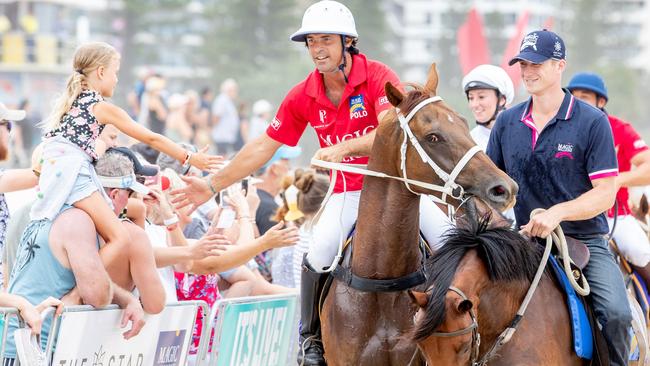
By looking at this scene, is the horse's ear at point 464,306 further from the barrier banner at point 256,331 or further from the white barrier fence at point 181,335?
the barrier banner at point 256,331

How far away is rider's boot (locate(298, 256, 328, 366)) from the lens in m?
7.88

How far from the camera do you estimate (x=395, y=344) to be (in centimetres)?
732

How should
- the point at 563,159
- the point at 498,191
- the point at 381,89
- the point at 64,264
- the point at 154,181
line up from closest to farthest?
the point at 498,191, the point at 64,264, the point at 563,159, the point at 381,89, the point at 154,181

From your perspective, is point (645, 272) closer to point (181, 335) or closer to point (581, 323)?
point (581, 323)

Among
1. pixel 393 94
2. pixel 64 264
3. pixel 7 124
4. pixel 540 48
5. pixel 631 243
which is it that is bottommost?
pixel 631 243

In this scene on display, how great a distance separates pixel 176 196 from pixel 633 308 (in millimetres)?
3255

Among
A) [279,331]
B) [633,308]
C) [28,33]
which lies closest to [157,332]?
[279,331]

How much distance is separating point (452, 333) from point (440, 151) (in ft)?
4.03

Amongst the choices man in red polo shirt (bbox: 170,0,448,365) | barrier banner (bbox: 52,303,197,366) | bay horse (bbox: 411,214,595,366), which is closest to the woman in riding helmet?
man in red polo shirt (bbox: 170,0,448,365)

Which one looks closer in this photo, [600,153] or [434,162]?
[434,162]

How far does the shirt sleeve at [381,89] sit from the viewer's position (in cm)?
767

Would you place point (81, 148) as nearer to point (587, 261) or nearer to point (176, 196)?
point (176, 196)

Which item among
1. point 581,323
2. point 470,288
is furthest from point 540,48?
point 470,288

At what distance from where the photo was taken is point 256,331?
9.59m
